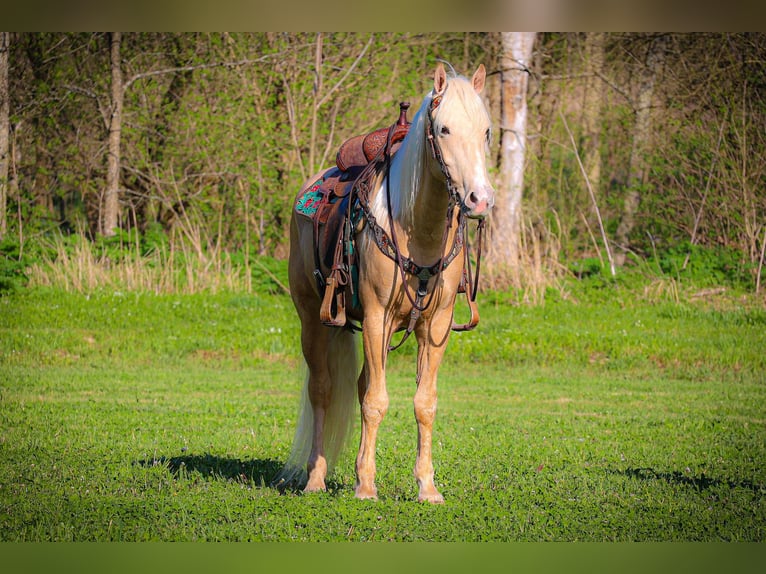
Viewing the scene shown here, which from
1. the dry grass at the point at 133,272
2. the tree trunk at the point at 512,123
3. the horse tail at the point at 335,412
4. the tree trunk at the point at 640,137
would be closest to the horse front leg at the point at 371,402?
the horse tail at the point at 335,412

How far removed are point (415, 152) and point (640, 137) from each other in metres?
13.3

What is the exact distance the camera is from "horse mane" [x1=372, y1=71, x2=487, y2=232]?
16.6 ft

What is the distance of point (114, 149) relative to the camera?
55.5ft

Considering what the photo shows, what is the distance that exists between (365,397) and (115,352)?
7.10m

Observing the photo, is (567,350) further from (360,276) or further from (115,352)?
(360,276)

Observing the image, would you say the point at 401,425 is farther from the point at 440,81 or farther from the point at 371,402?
the point at 440,81

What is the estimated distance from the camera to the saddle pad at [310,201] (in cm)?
641

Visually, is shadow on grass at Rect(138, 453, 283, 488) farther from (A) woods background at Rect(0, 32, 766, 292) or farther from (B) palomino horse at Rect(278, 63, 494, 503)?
(A) woods background at Rect(0, 32, 766, 292)

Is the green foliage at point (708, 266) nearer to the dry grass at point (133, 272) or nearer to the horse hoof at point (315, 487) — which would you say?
the dry grass at point (133, 272)

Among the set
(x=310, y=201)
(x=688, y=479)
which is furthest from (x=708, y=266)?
(x=310, y=201)

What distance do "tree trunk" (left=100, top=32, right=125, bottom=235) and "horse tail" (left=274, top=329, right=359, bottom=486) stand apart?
10.9 m

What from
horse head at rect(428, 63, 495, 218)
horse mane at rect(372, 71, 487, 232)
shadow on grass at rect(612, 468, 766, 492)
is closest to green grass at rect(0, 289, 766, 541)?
shadow on grass at rect(612, 468, 766, 492)

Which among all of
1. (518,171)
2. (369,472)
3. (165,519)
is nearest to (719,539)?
(369,472)

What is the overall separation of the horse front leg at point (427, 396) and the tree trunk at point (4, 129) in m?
11.3
